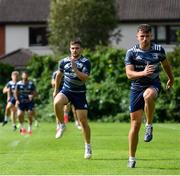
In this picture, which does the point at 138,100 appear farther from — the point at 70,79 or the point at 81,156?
the point at 81,156

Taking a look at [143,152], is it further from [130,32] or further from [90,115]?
[130,32]

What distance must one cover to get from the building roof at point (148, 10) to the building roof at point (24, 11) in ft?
19.7

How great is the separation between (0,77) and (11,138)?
695 inches

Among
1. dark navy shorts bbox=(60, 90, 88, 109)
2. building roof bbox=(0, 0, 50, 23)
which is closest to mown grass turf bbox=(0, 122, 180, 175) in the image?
dark navy shorts bbox=(60, 90, 88, 109)

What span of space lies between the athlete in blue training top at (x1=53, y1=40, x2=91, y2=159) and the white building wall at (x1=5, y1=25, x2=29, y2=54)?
4972 centimetres

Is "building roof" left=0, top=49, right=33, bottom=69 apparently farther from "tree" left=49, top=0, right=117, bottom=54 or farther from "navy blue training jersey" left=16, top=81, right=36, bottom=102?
"navy blue training jersey" left=16, top=81, right=36, bottom=102

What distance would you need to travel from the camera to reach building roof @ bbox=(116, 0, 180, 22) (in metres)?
63.1

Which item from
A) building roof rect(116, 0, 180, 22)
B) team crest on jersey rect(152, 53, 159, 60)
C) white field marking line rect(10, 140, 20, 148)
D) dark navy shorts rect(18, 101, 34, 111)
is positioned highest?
team crest on jersey rect(152, 53, 159, 60)

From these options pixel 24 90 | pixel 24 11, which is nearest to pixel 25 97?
pixel 24 90

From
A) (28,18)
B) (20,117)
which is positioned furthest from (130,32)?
(20,117)

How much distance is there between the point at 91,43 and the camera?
56406 mm

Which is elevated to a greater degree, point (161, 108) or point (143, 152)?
point (143, 152)

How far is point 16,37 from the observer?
6531cm

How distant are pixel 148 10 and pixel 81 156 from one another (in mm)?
48785
